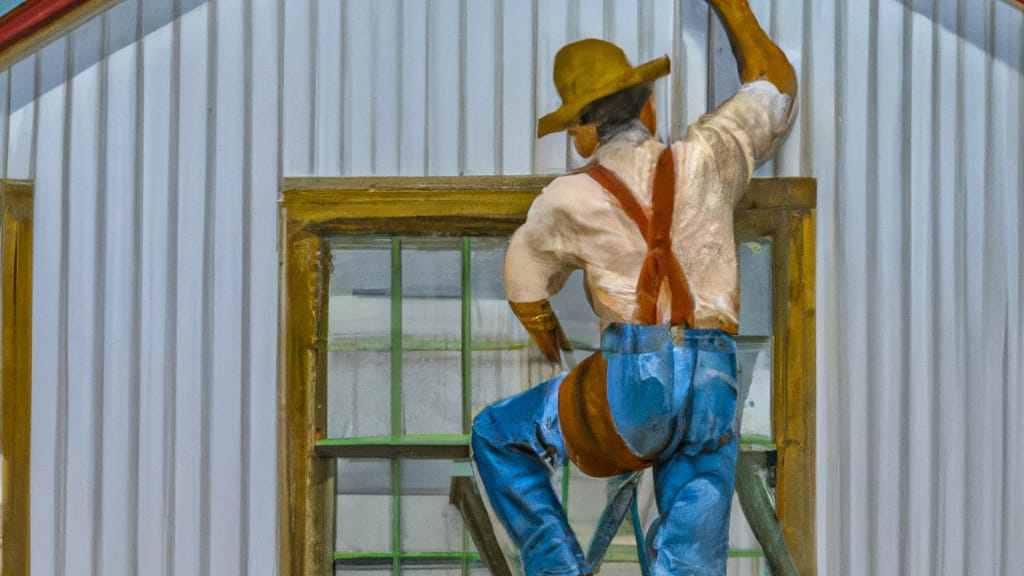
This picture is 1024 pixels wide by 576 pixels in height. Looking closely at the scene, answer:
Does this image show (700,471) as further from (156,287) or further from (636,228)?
(156,287)

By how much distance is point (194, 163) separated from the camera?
8.87ft

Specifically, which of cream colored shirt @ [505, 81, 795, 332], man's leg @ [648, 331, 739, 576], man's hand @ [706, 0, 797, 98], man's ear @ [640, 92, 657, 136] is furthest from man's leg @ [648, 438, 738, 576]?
man's hand @ [706, 0, 797, 98]

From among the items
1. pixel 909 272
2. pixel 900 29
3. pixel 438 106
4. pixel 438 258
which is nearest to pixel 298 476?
pixel 438 258

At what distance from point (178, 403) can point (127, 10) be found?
880 millimetres

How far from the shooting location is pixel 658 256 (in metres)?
2.47

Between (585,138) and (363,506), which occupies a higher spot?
(585,138)

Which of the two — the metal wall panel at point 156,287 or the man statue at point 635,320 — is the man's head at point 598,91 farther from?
the metal wall panel at point 156,287

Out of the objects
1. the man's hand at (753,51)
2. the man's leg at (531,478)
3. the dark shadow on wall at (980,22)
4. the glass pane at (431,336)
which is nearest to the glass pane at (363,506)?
the glass pane at (431,336)

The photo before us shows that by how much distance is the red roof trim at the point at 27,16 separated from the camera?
2670mm

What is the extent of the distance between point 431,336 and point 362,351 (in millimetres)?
157

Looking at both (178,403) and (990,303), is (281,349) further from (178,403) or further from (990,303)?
(990,303)

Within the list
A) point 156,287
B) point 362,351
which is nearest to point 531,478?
point 362,351

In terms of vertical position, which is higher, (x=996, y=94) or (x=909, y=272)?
(x=996, y=94)

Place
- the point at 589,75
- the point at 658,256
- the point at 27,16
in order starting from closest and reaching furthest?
the point at 658,256 < the point at 589,75 < the point at 27,16
